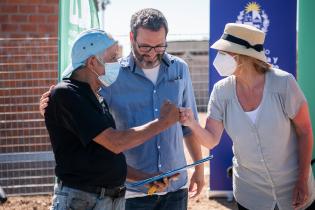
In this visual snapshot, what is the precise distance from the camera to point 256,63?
3314mm

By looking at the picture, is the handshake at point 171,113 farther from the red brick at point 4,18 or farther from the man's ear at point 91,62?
the red brick at point 4,18

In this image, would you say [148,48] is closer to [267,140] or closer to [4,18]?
[267,140]

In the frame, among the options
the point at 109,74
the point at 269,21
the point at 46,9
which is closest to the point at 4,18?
the point at 46,9

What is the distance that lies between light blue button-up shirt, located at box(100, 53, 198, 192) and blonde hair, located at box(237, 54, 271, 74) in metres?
0.45

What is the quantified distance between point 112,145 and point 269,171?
1.12m

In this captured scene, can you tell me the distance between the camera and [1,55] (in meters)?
6.41

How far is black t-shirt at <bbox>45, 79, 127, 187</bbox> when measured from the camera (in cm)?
271

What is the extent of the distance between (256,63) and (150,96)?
71 centimetres

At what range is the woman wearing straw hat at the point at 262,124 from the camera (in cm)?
324

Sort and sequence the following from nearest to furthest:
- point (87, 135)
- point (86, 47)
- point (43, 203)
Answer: point (87, 135)
point (86, 47)
point (43, 203)

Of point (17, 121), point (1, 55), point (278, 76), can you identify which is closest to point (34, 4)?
point (1, 55)

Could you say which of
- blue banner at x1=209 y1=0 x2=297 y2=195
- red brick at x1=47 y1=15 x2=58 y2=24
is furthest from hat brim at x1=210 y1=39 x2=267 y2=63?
red brick at x1=47 y1=15 x2=58 y2=24

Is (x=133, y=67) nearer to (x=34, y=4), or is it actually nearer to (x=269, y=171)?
(x=269, y=171)

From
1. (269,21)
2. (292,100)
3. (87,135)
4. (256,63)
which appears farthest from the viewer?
(269,21)
